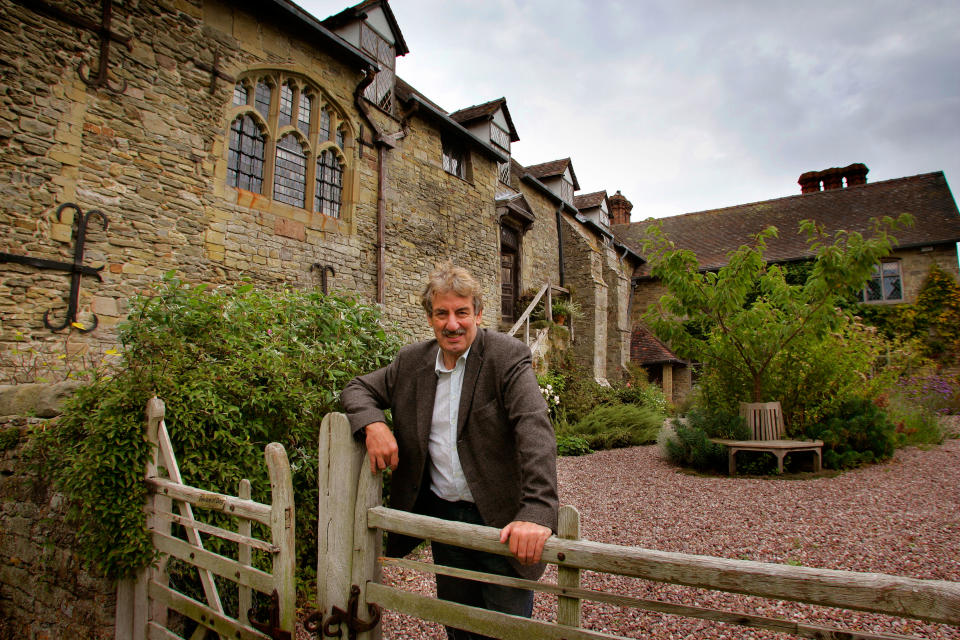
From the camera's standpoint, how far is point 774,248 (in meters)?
19.9

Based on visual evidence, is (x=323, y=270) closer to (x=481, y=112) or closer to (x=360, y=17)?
(x=360, y=17)

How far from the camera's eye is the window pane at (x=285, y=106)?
8.47 metres

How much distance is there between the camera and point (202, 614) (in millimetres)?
2338

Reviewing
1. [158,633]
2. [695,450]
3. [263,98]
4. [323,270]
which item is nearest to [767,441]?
[695,450]

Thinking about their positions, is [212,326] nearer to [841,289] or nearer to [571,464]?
[571,464]

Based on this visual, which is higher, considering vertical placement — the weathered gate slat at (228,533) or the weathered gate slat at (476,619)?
the weathered gate slat at (228,533)

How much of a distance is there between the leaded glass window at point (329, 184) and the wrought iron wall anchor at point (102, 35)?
10.4ft

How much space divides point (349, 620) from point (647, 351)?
19.3 m

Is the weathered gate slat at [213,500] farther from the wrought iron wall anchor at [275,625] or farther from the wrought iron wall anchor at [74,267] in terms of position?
the wrought iron wall anchor at [74,267]

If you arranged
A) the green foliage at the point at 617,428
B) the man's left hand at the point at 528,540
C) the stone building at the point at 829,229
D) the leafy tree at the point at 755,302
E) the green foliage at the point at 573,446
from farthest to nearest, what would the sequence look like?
the stone building at the point at 829,229
the green foliage at the point at 617,428
the green foliage at the point at 573,446
the leafy tree at the point at 755,302
the man's left hand at the point at 528,540

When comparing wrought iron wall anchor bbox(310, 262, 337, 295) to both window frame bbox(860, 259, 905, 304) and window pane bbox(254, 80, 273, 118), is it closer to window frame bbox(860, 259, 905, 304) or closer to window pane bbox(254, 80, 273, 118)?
window pane bbox(254, 80, 273, 118)

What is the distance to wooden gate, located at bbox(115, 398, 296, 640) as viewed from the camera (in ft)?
6.57

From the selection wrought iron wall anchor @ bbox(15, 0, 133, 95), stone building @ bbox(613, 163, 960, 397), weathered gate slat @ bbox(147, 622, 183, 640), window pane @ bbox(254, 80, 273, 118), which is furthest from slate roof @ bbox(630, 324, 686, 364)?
weathered gate slat @ bbox(147, 622, 183, 640)

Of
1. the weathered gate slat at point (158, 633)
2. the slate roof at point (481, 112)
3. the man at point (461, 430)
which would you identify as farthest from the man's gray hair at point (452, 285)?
the slate roof at point (481, 112)
